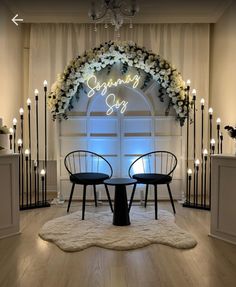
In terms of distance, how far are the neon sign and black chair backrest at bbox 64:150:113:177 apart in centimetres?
74

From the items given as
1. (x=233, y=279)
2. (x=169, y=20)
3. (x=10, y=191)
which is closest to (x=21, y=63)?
(x=169, y=20)

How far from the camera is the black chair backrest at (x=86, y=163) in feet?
18.8

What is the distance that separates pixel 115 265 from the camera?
3.17 m

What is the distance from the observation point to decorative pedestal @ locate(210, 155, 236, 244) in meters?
3.77

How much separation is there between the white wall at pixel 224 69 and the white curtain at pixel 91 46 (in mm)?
129

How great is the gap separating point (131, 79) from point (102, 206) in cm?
200

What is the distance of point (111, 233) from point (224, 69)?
3.25 m

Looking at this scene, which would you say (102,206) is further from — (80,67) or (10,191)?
(80,67)

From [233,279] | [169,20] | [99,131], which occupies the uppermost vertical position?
[169,20]

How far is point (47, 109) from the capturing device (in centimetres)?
619

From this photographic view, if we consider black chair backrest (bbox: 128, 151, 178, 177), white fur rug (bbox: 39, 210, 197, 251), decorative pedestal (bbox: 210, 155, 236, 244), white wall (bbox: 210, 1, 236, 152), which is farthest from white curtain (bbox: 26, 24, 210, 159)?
decorative pedestal (bbox: 210, 155, 236, 244)

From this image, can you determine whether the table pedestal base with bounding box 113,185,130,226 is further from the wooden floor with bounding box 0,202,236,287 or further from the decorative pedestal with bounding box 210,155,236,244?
the decorative pedestal with bounding box 210,155,236,244

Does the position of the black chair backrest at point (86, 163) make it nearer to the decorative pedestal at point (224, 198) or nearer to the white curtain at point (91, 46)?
the white curtain at point (91, 46)

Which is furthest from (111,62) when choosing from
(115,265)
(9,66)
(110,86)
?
(115,265)
